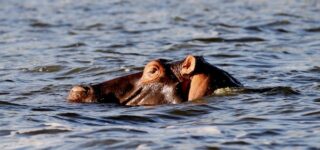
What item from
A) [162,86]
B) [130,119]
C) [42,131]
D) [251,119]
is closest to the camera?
[42,131]

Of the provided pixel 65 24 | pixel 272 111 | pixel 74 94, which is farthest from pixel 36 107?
pixel 65 24

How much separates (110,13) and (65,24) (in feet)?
7.90

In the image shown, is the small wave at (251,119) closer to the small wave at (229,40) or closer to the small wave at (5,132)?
the small wave at (5,132)

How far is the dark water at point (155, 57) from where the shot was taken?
291 inches

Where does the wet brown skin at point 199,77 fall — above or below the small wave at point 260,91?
above

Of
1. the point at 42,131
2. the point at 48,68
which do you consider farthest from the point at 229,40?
the point at 42,131

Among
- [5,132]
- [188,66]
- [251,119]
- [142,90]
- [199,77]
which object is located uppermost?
[188,66]

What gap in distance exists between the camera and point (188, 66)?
9062mm

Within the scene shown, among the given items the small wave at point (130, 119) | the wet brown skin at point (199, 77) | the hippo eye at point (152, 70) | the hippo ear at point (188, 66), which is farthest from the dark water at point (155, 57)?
the hippo eye at point (152, 70)

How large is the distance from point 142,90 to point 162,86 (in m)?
0.21

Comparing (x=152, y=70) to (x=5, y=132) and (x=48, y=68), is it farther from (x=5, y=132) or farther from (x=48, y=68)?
(x=48, y=68)

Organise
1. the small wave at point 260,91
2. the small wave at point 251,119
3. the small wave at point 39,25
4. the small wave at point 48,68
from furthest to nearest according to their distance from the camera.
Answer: the small wave at point 39,25 → the small wave at point 48,68 → the small wave at point 260,91 → the small wave at point 251,119

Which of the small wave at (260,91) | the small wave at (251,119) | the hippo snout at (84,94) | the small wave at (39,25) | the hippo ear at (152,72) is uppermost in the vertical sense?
the small wave at (39,25)

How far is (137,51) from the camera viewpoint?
14688mm
